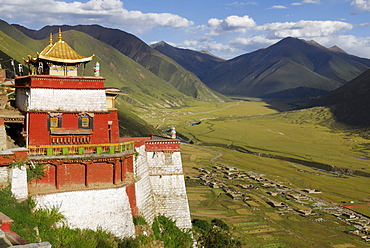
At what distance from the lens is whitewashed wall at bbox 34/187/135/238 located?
31.8 m

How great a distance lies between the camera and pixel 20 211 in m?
27.7

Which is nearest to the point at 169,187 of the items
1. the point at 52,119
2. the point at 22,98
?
the point at 52,119

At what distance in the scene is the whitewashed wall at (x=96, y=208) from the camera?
104 feet

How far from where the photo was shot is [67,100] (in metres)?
33.8

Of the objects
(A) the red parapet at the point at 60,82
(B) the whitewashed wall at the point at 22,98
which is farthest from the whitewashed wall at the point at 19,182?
(A) the red parapet at the point at 60,82

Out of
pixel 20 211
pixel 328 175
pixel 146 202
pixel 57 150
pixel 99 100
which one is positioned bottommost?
pixel 328 175

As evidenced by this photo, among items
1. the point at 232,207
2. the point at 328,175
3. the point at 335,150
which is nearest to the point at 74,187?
the point at 232,207

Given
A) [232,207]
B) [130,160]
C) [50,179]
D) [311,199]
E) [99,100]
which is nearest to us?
[50,179]

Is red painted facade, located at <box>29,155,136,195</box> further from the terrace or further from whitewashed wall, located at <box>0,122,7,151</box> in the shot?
whitewashed wall, located at <box>0,122,7,151</box>

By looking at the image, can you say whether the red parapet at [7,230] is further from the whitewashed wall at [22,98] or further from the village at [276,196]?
the village at [276,196]

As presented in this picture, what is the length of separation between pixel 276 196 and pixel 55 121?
65.0 meters

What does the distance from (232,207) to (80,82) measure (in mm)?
51715

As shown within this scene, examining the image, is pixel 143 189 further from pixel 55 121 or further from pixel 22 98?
pixel 22 98

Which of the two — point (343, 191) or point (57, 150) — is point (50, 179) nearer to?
point (57, 150)
